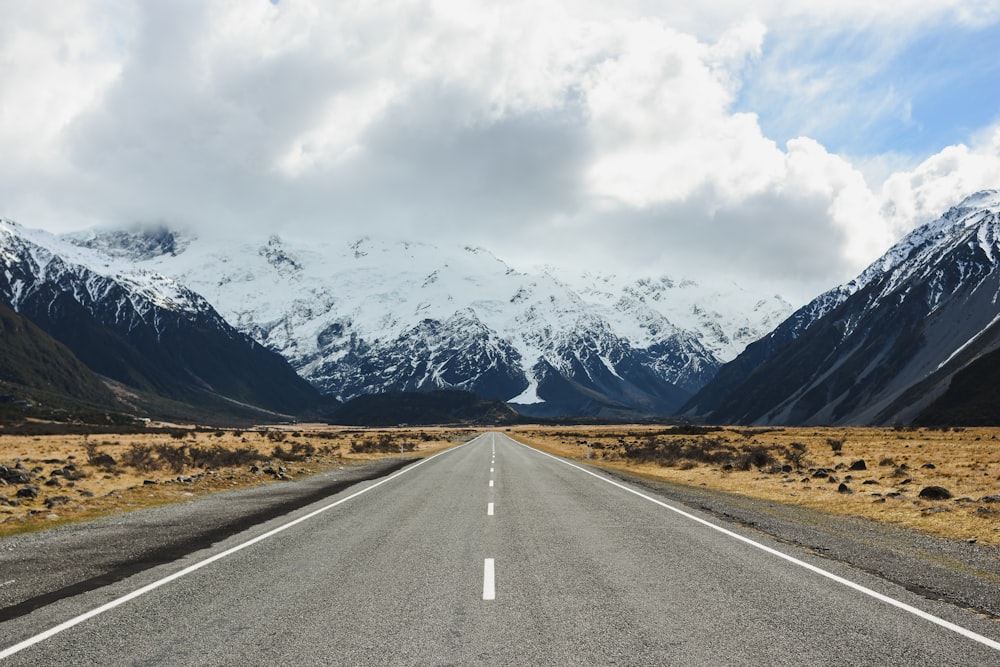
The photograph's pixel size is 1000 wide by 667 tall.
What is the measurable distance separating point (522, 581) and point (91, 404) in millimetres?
209700

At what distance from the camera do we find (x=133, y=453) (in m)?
36.0

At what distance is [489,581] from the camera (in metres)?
9.38

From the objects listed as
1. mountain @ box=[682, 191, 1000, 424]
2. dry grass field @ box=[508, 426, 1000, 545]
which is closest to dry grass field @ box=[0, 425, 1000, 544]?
dry grass field @ box=[508, 426, 1000, 545]

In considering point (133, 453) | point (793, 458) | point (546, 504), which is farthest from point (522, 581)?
point (793, 458)

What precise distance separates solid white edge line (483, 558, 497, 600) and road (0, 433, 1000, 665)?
0.12ft

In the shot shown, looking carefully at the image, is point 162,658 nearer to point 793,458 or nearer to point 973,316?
point 793,458

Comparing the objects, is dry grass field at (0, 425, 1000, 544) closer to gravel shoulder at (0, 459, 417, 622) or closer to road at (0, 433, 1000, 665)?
gravel shoulder at (0, 459, 417, 622)

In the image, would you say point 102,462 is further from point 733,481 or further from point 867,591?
point 867,591

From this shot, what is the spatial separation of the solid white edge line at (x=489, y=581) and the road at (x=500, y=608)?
0.12ft

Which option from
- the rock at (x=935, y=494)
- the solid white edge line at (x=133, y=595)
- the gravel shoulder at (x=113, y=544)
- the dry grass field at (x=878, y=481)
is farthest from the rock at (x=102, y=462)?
the rock at (x=935, y=494)

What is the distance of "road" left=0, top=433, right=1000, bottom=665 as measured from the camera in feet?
21.4

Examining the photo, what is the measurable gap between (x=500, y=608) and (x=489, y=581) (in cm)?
139

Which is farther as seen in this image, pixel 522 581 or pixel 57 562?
pixel 57 562

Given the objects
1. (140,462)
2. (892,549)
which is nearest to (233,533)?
(892,549)
